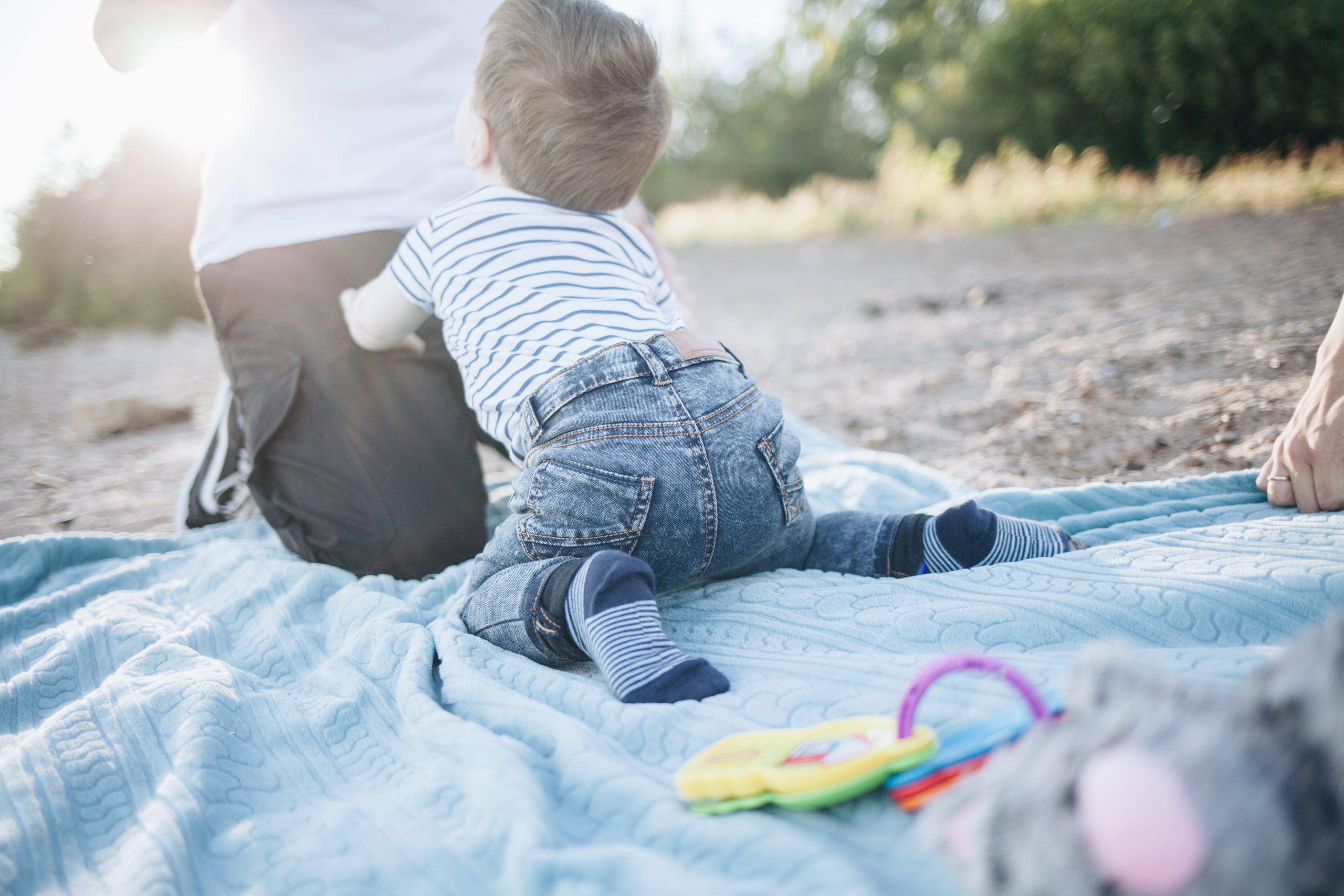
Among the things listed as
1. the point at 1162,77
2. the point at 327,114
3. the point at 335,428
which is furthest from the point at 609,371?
the point at 1162,77

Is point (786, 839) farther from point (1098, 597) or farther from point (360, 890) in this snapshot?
point (1098, 597)

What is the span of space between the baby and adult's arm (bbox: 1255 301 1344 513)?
486 millimetres

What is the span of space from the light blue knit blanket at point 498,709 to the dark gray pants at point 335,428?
171mm

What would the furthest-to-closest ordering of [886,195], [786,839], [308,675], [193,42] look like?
[886,195]
[193,42]
[308,675]
[786,839]

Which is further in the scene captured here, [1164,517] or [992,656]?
[1164,517]

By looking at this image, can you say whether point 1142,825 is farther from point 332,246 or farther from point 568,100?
point 332,246

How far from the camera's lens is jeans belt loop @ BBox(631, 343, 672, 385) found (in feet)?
4.17

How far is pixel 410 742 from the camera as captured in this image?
112 cm

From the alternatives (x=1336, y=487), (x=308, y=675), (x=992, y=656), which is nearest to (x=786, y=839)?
(x=992, y=656)

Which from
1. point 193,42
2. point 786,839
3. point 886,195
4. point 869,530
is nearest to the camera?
point 786,839

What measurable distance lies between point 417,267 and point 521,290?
0.84ft

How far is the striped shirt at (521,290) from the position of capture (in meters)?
1.36

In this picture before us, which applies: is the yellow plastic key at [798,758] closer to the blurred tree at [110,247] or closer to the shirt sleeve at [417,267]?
the shirt sleeve at [417,267]

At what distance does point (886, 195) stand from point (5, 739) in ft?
30.6
